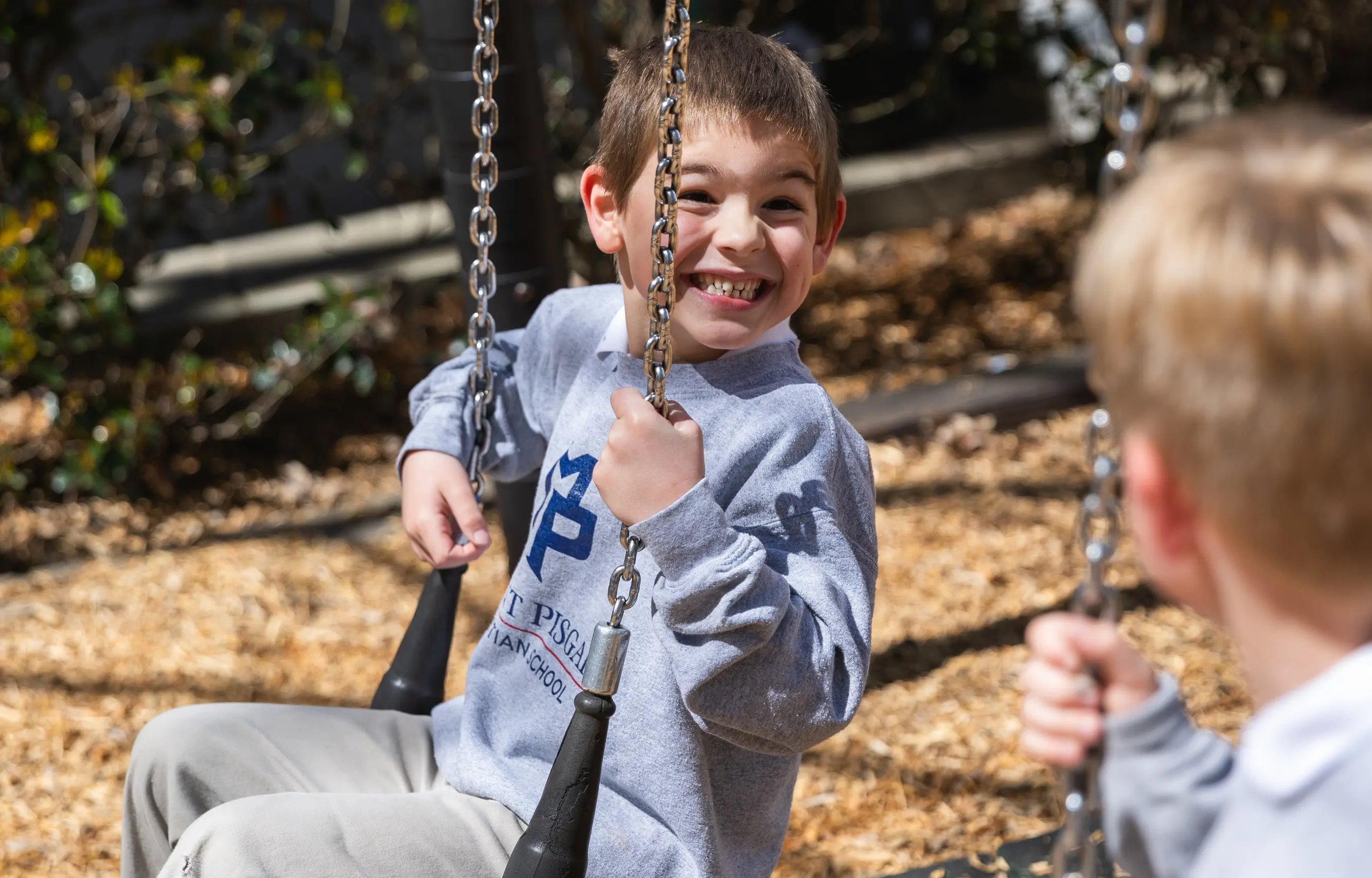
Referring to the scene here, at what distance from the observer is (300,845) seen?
164 centimetres

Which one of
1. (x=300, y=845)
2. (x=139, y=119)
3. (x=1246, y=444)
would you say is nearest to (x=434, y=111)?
(x=300, y=845)

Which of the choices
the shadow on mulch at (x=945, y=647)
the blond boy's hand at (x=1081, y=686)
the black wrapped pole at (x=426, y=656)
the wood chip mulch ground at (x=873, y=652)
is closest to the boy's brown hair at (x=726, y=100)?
the black wrapped pole at (x=426, y=656)

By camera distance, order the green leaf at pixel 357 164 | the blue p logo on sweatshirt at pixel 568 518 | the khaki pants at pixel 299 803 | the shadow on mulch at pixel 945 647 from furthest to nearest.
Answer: the green leaf at pixel 357 164 → the shadow on mulch at pixel 945 647 → the blue p logo on sweatshirt at pixel 568 518 → the khaki pants at pixel 299 803

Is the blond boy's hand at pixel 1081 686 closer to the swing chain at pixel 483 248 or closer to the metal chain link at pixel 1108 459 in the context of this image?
the metal chain link at pixel 1108 459

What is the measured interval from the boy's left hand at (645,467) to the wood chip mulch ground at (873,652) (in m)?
1.34

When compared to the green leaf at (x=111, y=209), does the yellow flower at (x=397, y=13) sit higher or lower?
higher

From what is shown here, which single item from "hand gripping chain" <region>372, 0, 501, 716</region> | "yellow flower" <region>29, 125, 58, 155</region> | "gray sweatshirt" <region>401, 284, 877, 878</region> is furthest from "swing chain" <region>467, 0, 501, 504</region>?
"yellow flower" <region>29, 125, 58, 155</region>

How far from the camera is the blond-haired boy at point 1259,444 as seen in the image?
95cm

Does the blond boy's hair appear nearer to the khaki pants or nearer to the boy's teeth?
the boy's teeth

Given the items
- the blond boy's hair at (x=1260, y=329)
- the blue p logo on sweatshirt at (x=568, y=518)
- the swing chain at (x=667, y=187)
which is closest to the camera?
the blond boy's hair at (x=1260, y=329)

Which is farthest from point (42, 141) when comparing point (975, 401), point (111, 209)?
point (975, 401)

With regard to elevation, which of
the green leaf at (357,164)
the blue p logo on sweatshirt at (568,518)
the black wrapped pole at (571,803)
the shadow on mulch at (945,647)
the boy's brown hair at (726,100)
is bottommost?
the shadow on mulch at (945,647)

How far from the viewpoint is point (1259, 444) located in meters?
0.96

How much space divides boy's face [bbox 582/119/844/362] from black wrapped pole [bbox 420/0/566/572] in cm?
99
